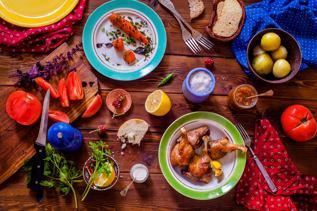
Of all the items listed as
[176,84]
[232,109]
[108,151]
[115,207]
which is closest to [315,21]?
[232,109]

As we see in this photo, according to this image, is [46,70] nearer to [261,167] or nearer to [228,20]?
[228,20]

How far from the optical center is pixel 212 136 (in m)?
1.78

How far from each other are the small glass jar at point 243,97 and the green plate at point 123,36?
0.37 meters

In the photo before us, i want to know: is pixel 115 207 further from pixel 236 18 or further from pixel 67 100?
pixel 236 18

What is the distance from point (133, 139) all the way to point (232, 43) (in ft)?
2.06

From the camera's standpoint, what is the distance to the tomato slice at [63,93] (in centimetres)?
174

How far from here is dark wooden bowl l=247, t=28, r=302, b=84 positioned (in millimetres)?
1736

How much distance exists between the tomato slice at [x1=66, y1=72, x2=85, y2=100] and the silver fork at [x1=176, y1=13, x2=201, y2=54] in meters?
0.52

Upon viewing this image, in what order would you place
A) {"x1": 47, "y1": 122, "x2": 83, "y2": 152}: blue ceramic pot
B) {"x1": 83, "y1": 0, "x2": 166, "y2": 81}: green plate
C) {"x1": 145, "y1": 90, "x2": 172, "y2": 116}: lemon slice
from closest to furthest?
1. {"x1": 47, "y1": 122, "x2": 83, "y2": 152}: blue ceramic pot
2. {"x1": 145, "y1": 90, "x2": 172, "y2": 116}: lemon slice
3. {"x1": 83, "y1": 0, "x2": 166, "y2": 81}: green plate

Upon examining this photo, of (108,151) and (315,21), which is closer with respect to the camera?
(108,151)

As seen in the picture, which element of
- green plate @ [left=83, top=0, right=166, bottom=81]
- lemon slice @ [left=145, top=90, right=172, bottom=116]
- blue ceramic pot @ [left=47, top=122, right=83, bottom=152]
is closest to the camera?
blue ceramic pot @ [left=47, top=122, right=83, bottom=152]

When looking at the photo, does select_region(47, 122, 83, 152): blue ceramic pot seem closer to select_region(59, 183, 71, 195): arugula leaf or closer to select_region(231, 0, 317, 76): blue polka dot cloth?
select_region(59, 183, 71, 195): arugula leaf

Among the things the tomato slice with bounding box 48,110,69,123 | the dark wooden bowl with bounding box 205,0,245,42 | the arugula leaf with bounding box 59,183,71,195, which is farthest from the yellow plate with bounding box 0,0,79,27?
the arugula leaf with bounding box 59,183,71,195

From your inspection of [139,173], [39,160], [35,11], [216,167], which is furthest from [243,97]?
[35,11]
